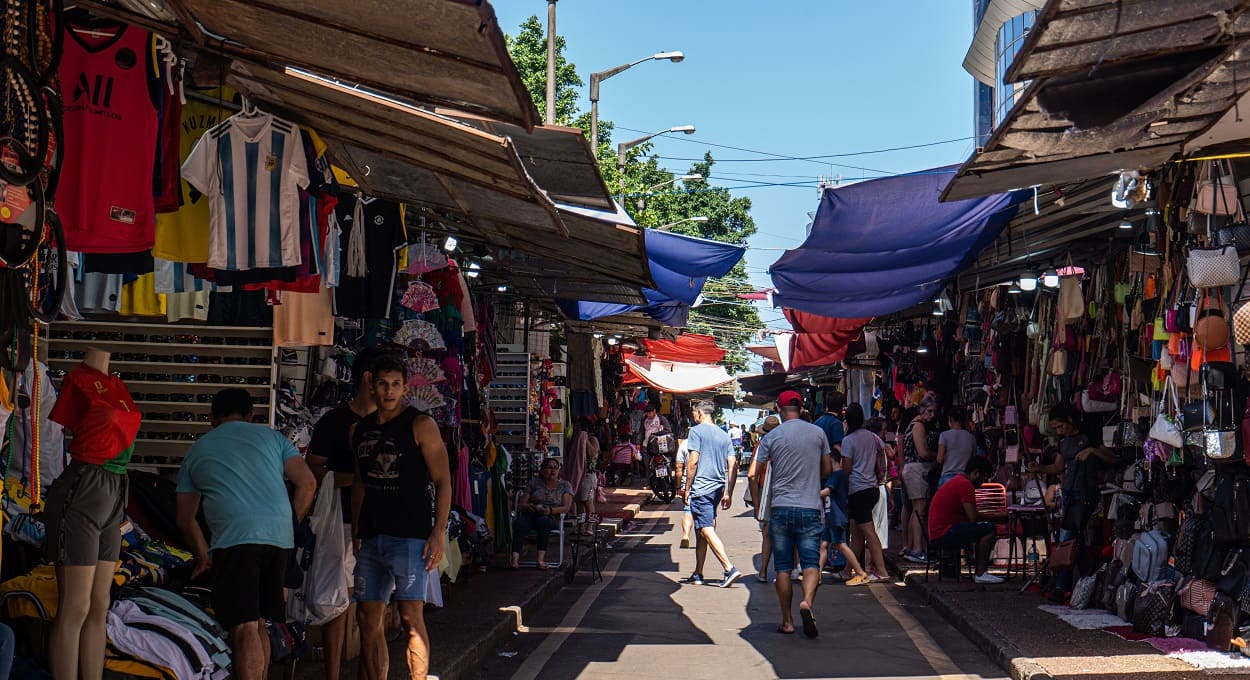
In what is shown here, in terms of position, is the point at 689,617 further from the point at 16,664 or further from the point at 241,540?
the point at 16,664

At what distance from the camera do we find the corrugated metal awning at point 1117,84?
6.36 m

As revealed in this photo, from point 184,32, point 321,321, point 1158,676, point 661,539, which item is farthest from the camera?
point 661,539

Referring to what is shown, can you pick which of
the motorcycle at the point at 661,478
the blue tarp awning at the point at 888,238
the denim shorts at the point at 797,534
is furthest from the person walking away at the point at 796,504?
the motorcycle at the point at 661,478

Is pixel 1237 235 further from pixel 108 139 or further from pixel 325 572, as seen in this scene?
pixel 108 139

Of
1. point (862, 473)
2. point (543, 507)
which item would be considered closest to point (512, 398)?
point (543, 507)

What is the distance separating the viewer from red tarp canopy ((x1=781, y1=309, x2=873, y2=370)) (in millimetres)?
19219

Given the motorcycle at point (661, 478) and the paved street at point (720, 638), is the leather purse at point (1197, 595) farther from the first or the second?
the motorcycle at point (661, 478)

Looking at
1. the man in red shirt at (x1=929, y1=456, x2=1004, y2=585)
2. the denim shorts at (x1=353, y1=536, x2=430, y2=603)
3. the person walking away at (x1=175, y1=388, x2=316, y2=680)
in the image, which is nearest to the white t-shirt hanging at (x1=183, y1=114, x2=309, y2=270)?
the person walking away at (x1=175, y1=388, x2=316, y2=680)

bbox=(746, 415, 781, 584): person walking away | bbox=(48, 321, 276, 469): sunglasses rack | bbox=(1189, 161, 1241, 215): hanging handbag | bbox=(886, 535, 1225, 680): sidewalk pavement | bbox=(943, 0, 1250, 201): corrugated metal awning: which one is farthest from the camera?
bbox=(746, 415, 781, 584): person walking away

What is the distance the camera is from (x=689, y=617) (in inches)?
488

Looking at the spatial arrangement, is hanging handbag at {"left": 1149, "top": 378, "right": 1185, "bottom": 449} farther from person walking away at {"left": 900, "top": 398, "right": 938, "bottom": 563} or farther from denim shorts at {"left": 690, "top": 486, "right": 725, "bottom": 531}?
person walking away at {"left": 900, "top": 398, "right": 938, "bottom": 563}

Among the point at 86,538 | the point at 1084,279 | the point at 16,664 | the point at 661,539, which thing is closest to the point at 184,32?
the point at 86,538

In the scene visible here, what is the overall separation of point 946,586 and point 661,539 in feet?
27.7

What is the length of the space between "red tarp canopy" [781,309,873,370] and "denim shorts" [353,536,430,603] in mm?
11652
